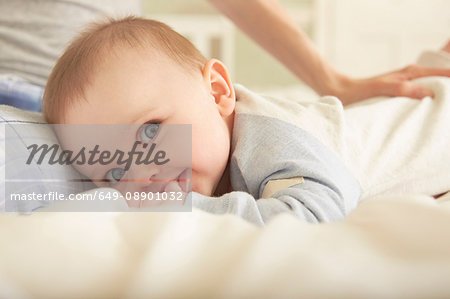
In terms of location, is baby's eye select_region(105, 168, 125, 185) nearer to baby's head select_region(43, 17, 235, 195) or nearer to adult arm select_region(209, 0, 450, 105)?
baby's head select_region(43, 17, 235, 195)

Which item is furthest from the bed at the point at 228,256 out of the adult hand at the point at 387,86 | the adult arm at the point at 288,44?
the adult arm at the point at 288,44

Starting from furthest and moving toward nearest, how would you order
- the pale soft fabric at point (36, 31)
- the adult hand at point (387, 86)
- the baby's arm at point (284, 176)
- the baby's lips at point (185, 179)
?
the pale soft fabric at point (36, 31) < the adult hand at point (387, 86) < the baby's lips at point (185, 179) < the baby's arm at point (284, 176)

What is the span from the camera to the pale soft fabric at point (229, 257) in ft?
0.91

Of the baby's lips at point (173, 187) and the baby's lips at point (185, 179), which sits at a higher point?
the baby's lips at point (173, 187)

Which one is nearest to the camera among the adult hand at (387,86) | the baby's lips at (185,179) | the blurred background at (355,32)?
the baby's lips at (185,179)

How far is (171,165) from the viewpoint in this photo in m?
0.60

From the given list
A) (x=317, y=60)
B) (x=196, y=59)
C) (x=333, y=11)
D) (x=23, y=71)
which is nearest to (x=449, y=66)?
(x=317, y=60)

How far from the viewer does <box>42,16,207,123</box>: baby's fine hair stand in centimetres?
62

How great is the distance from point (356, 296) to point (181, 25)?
110 inches

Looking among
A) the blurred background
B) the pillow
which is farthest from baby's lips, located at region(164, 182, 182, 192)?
the blurred background

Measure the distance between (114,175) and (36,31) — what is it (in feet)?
2.02

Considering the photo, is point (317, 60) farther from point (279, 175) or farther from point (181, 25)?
point (181, 25)

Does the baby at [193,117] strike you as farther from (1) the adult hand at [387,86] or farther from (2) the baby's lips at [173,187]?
(1) the adult hand at [387,86]

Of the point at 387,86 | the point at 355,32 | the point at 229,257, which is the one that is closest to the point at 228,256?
the point at 229,257
